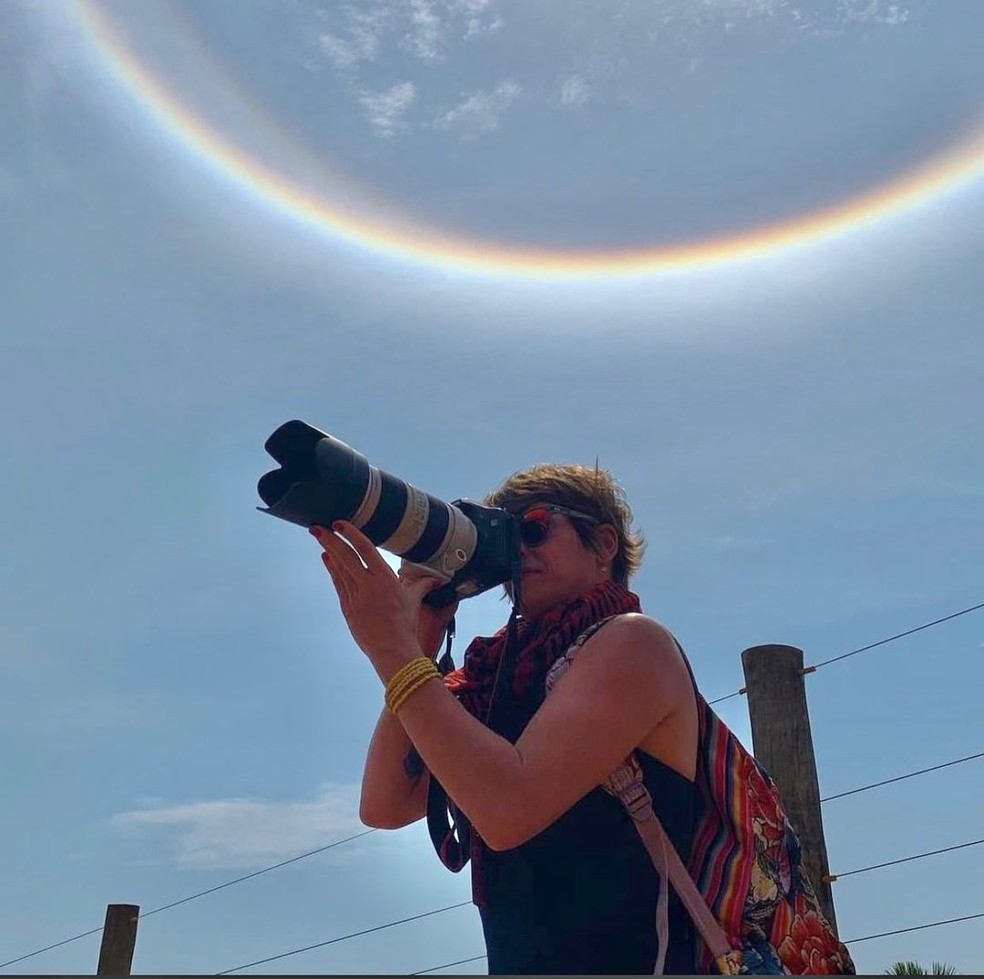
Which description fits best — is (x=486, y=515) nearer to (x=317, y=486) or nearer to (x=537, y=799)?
(x=317, y=486)

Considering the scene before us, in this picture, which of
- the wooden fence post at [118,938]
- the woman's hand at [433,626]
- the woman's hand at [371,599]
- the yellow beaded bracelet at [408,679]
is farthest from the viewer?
the wooden fence post at [118,938]

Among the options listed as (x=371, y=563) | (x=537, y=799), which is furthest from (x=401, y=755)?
(x=537, y=799)

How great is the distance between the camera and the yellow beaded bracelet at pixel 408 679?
204cm

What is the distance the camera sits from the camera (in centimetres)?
228

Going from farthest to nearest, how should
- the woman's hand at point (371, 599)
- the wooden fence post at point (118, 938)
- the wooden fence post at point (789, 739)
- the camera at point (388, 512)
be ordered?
the wooden fence post at point (118, 938)
the wooden fence post at point (789, 739)
the camera at point (388, 512)
the woman's hand at point (371, 599)

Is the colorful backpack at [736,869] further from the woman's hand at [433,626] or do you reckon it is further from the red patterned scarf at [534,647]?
the woman's hand at [433,626]

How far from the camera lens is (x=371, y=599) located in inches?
87.2

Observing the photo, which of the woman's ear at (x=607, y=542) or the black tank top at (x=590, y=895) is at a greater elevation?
the woman's ear at (x=607, y=542)

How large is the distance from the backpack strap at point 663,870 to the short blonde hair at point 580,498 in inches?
26.7

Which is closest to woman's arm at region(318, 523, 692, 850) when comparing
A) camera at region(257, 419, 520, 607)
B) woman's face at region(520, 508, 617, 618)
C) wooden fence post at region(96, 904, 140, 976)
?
camera at region(257, 419, 520, 607)

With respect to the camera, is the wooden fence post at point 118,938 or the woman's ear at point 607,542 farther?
the wooden fence post at point 118,938

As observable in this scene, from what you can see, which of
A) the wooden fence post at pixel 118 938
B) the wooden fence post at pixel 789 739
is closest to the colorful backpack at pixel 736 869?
the wooden fence post at pixel 789 739

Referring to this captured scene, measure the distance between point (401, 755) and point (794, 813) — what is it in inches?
65.7

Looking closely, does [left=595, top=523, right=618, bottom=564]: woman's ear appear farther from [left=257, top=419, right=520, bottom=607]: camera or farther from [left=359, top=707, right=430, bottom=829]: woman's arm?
[left=359, top=707, right=430, bottom=829]: woman's arm
